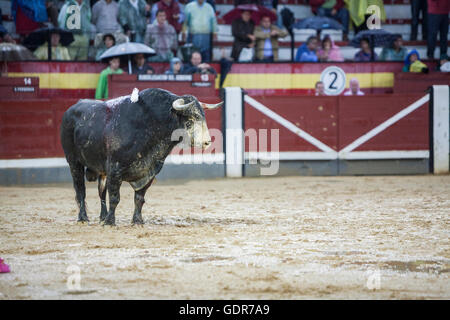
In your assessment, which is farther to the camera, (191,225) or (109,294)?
(191,225)

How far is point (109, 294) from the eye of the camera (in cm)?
496

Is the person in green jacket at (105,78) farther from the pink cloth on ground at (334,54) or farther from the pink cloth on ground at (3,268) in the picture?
the pink cloth on ground at (3,268)

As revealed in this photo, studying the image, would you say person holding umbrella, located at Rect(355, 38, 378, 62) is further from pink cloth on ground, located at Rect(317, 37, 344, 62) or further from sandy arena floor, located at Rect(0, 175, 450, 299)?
sandy arena floor, located at Rect(0, 175, 450, 299)

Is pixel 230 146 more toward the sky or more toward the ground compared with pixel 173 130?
more toward the ground

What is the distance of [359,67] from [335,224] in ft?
25.2

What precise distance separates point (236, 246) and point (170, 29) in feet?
26.1

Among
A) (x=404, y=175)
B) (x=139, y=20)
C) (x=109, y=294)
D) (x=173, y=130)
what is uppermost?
(x=139, y=20)

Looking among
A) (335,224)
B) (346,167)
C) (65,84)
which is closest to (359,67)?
(346,167)

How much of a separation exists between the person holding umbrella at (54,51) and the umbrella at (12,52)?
1.09 feet

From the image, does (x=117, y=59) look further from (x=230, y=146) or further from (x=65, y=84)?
(x=230, y=146)

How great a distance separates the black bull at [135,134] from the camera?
25.9 feet

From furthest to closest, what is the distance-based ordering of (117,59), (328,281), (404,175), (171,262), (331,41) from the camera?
(331,41) < (404,175) < (117,59) < (171,262) < (328,281)

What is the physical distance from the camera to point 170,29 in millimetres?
14055

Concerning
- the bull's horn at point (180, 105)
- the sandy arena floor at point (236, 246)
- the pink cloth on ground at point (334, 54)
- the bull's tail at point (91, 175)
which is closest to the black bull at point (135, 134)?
the bull's horn at point (180, 105)
